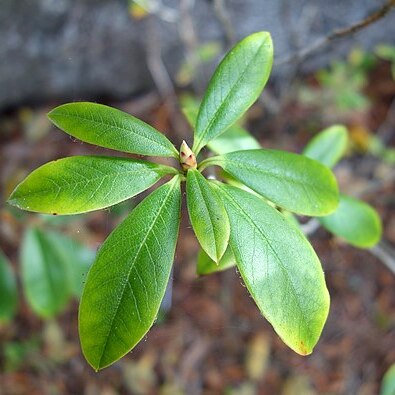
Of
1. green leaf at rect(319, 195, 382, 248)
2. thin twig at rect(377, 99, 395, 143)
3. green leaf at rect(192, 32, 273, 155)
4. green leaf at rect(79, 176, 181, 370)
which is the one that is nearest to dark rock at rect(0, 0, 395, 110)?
thin twig at rect(377, 99, 395, 143)

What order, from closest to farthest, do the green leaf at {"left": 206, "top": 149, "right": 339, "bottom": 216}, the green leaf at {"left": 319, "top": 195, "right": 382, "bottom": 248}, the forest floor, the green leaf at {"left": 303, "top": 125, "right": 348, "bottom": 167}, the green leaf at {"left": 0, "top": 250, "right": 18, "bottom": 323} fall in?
the green leaf at {"left": 206, "top": 149, "right": 339, "bottom": 216}, the green leaf at {"left": 319, "top": 195, "right": 382, "bottom": 248}, the green leaf at {"left": 303, "top": 125, "right": 348, "bottom": 167}, the green leaf at {"left": 0, "top": 250, "right": 18, "bottom": 323}, the forest floor

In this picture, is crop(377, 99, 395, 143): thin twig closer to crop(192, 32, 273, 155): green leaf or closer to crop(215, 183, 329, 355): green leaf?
crop(192, 32, 273, 155): green leaf

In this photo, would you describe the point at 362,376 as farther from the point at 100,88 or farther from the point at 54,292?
the point at 100,88

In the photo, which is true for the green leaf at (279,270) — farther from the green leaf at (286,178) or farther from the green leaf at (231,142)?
the green leaf at (231,142)

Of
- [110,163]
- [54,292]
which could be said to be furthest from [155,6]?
[110,163]

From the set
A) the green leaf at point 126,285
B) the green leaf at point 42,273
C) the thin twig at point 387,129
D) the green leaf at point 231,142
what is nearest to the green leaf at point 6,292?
the green leaf at point 42,273

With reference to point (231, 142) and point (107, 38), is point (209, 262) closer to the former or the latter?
point (231, 142)
